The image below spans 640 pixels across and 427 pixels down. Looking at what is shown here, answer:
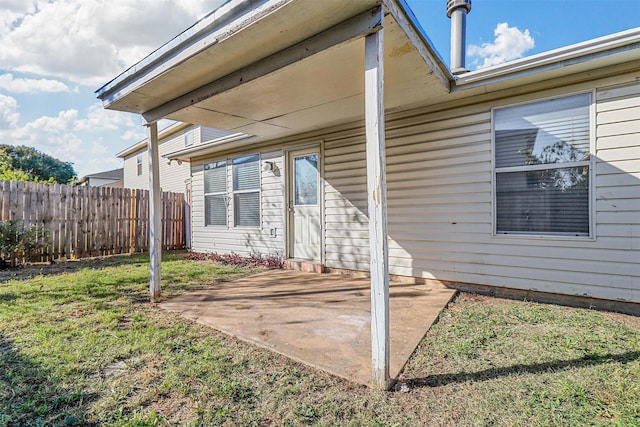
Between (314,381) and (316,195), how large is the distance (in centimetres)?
386

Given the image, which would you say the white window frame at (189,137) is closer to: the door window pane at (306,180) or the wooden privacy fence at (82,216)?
the wooden privacy fence at (82,216)

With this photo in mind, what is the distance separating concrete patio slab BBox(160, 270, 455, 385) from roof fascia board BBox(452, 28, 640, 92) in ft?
8.49

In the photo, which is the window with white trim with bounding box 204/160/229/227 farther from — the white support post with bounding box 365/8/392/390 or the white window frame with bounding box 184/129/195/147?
the white window frame with bounding box 184/129/195/147

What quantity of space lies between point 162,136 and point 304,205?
12.5 metres

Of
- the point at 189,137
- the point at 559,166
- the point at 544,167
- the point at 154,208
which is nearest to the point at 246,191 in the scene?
the point at 154,208

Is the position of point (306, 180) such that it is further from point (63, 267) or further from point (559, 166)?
point (63, 267)

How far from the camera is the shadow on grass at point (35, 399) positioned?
1605mm

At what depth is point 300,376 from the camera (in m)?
2.02

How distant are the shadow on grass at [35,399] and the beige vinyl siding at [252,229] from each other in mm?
4051

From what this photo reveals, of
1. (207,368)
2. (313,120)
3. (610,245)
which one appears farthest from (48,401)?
(610,245)

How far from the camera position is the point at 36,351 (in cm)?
237

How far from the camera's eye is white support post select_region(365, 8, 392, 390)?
1895 mm

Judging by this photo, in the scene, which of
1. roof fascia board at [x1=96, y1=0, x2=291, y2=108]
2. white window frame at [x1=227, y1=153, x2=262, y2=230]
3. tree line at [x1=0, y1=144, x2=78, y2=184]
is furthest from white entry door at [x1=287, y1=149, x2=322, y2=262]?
tree line at [x1=0, y1=144, x2=78, y2=184]

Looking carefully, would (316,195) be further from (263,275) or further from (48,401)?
(48,401)
